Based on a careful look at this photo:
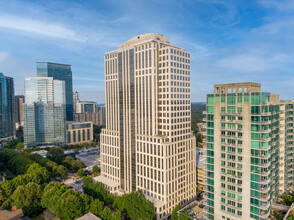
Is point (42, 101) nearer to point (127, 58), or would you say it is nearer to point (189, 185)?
point (127, 58)

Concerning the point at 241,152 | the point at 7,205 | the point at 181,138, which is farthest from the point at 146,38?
the point at 7,205

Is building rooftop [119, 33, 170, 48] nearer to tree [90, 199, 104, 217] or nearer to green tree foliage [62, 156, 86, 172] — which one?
tree [90, 199, 104, 217]

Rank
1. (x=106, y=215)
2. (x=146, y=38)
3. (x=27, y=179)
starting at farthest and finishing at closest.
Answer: (x=27, y=179), (x=146, y=38), (x=106, y=215)

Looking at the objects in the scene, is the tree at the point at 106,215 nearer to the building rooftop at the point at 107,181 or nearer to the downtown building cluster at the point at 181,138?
the downtown building cluster at the point at 181,138

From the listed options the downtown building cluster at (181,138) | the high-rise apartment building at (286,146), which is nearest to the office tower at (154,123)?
the downtown building cluster at (181,138)

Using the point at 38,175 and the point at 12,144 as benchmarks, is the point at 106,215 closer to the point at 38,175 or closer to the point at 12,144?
the point at 38,175

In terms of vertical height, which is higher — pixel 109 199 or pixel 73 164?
pixel 73 164
